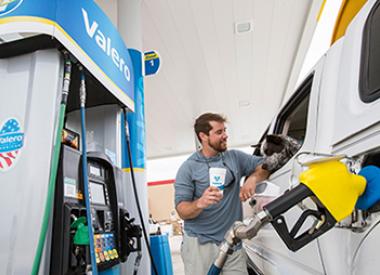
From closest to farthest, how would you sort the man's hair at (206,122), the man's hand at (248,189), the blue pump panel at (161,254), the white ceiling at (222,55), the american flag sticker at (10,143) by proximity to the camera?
the american flag sticker at (10,143)
the man's hand at (248,189)
the blue pump panel at (161,254)
the man's hair at (206,122)
the white ceiling at (222,55)

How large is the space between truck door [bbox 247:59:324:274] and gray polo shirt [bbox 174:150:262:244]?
264 mm

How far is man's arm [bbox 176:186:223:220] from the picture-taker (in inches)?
67.7

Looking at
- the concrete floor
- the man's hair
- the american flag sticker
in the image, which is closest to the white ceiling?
the man's hair

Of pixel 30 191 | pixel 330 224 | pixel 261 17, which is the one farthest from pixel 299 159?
pixel 261 17

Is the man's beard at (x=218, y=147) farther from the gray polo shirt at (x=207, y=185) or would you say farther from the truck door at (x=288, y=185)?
the truck door at (x=288, y=185)

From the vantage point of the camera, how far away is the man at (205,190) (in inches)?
82.5

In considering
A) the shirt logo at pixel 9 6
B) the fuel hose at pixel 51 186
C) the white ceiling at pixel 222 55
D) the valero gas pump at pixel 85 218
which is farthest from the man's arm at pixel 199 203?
the white ceiling at pixel 222 55

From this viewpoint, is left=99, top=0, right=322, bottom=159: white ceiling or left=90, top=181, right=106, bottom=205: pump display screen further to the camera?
left=99, top=0, right=322, bottom=159: white ceiling

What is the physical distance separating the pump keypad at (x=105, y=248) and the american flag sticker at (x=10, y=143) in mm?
461

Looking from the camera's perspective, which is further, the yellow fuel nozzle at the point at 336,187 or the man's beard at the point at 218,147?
the man's beard at the point at 218,147

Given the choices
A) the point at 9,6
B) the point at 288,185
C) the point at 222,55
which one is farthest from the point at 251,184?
the point at 222,55

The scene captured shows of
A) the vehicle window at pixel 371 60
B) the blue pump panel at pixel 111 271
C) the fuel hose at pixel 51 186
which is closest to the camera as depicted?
the vehicle window at pixel 371 60

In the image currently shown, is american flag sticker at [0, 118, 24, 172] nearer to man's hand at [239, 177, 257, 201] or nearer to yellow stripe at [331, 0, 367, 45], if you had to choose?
man's hand at [239, 177, 257, 201]

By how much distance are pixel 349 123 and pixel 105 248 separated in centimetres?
113
